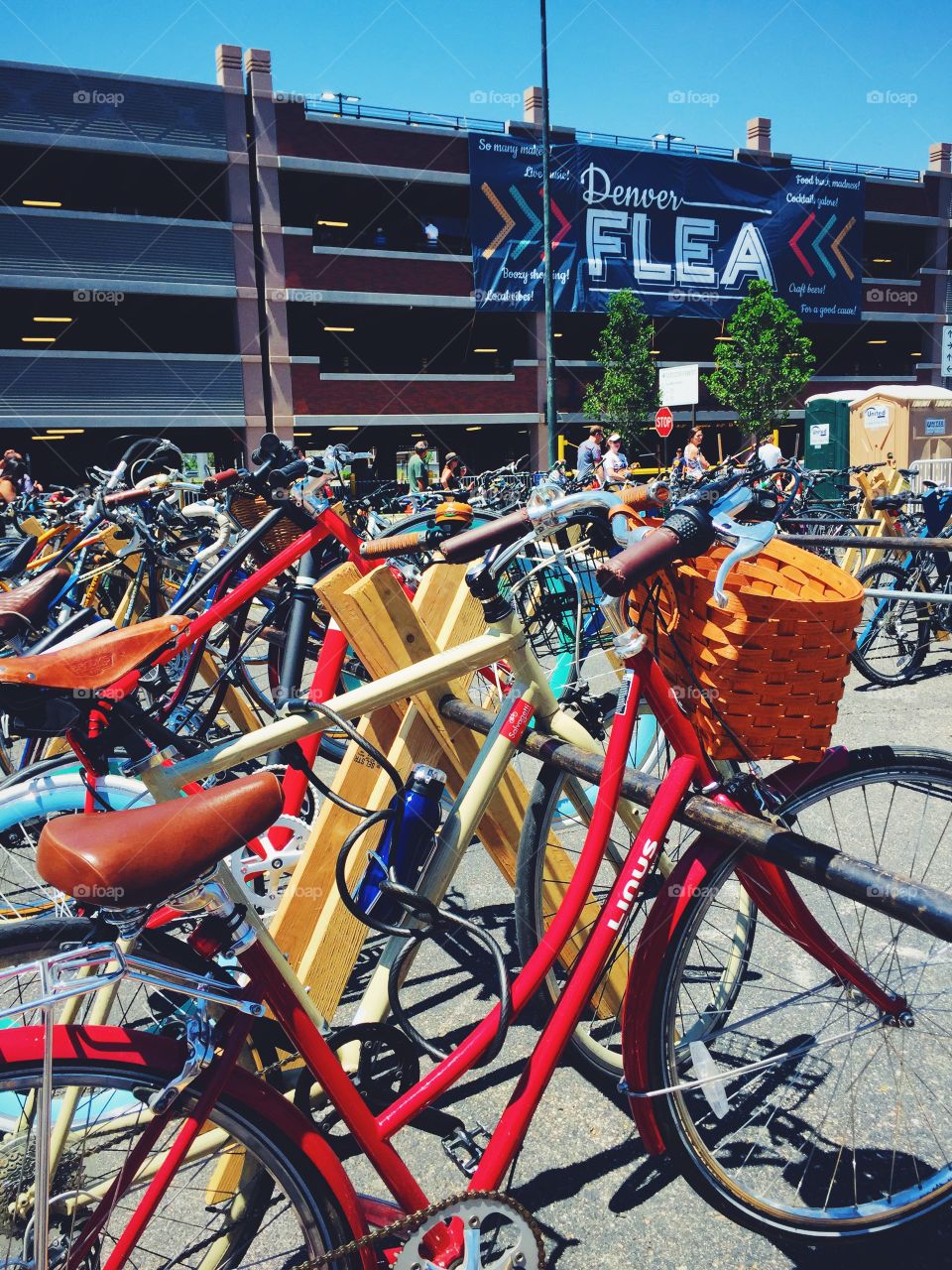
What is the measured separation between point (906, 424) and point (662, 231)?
17795 millimetres

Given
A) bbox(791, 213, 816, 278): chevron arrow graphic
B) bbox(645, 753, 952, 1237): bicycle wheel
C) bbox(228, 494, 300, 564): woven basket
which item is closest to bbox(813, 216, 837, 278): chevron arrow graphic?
bbox(791, 213, 816, 278): chevron arrow graphic

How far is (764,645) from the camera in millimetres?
1623

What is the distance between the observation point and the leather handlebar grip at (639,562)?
1.52 metres

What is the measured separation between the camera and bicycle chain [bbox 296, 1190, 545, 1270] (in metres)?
1.43

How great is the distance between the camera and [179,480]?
5.38 meters

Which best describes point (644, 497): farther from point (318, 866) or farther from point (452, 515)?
point (318, 866)

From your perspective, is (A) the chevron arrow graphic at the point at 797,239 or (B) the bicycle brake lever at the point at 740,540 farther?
(A) the chevron arrow graphic at the point at 797,239

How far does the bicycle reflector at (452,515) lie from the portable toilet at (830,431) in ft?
72.5

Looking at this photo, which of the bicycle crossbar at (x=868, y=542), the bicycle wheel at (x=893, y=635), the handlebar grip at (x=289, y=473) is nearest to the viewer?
the handlebar grip at (x=289, y=473)

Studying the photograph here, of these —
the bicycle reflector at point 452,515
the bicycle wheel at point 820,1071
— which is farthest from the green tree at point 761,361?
the bicycle reflector at point 452,515

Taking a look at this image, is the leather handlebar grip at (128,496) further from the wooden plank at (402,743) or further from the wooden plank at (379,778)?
the wooden plank at (379,778)

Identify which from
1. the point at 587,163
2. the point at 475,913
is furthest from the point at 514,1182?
the point at 587,163

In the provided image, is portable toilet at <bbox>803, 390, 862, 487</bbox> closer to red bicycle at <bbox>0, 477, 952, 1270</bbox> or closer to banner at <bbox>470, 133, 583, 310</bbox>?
banner at <bbox>470, 133, 583, 310</bbox>

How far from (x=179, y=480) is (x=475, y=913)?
335 centimetres
